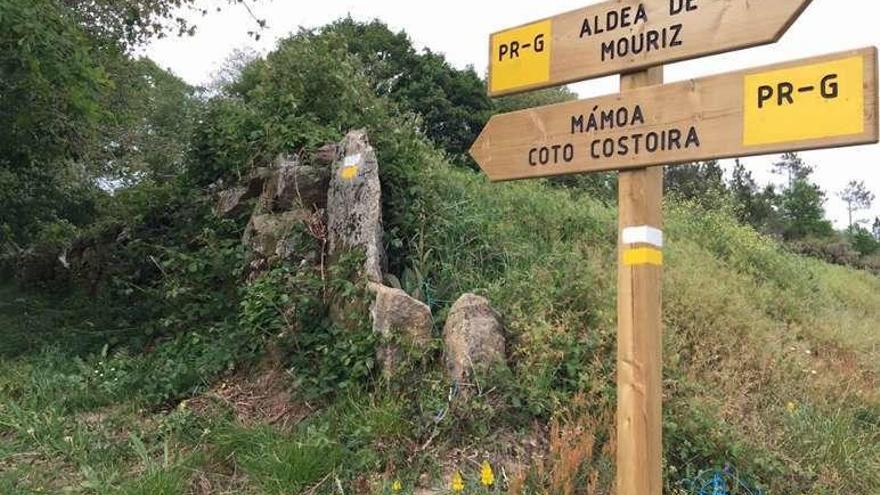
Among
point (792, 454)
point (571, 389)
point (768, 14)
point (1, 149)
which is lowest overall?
point (792, 454)

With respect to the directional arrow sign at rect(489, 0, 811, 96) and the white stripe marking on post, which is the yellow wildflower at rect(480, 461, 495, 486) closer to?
the white stripe marking on post

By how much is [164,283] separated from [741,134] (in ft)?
17.0

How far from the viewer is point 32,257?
9.38 m

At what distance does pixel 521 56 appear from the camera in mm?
3148

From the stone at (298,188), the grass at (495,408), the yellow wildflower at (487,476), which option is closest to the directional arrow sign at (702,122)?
the yellow wildflower at (487,476)

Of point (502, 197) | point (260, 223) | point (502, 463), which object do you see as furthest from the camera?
point (502, 197)

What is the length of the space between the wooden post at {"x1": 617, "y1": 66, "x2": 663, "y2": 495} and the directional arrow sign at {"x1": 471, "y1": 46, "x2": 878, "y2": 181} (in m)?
0.14

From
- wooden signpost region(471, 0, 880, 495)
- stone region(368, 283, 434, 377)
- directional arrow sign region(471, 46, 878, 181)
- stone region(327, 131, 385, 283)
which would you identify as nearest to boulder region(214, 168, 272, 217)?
stone region(327, 131, 385, 283)

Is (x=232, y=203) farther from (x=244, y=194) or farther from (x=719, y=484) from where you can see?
(x=719, y=484)

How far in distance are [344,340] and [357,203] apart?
3.95ft

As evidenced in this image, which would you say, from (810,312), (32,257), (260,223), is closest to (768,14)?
(260,223)

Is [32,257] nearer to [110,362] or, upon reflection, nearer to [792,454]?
[110,362]

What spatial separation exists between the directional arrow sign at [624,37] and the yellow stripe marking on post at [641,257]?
70cm

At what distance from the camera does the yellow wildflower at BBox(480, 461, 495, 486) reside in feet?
11.2
